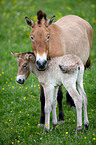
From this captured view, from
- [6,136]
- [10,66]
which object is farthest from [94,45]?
[6,136]

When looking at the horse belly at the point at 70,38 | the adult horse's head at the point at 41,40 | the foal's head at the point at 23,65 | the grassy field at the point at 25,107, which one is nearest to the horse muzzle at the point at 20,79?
the foal's head at the point at 23,65

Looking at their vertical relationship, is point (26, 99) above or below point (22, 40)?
below

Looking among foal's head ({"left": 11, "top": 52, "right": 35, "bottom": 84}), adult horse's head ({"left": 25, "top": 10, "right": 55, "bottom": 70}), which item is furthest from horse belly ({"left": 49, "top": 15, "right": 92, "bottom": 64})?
foal's head ({"left": 11, "top": 52, "right": 35, "bottom": 84})

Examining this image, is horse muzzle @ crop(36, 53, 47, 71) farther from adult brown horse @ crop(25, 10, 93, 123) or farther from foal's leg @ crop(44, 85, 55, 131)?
foal's leg @ crop(44, 85, 55, 131)

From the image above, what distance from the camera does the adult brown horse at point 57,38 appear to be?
473 centimetres

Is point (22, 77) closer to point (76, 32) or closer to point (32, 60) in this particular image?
point (32, 60)

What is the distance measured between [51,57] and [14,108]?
2.11 m

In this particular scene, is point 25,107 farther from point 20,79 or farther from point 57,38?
point 57,38

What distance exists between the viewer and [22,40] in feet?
40.9

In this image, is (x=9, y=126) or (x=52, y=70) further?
(x=9, y=126)

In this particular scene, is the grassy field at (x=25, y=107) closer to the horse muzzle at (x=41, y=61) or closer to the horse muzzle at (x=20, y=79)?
the horse muzzle at (x=20, y=79)

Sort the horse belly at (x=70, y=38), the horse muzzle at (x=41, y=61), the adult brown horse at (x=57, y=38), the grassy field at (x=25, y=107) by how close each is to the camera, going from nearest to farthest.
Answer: the horse muzzle at (x=41, y=61)
the grassy field at (x=25, y=107)
the adult brown horse at (x=57, y=38)
the horse belly at (x=70, y=38)

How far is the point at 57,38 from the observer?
5516 millimetres

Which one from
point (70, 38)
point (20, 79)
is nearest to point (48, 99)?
point (20, 79)
